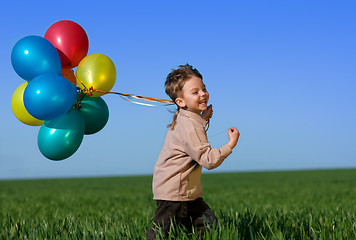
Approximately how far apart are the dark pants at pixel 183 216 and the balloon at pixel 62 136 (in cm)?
127

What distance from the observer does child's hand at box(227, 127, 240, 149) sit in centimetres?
341

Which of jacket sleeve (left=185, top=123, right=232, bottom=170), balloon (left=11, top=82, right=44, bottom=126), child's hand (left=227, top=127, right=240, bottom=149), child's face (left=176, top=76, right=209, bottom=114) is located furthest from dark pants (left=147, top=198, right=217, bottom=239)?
balloon (left=11, top=82, right=44, bottom=126)

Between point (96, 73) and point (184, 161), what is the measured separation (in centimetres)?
159

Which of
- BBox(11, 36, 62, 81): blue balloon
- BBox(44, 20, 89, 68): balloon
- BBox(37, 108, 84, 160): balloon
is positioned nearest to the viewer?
BBox(37, 108, 84, 160): balloon

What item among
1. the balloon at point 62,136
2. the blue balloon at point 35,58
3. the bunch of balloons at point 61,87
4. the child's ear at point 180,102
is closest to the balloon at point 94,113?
the bunch of balloons at point 61,87

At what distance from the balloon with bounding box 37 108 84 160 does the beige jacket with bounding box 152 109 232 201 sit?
1173 millimetres

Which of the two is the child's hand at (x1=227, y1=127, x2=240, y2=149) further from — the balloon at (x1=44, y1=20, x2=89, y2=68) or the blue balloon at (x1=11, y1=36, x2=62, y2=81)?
the balloon at (x1=44, y1=20, x2=89, y2=68)

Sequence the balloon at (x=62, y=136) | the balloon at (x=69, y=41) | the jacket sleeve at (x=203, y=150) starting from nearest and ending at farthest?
the jacket sleeve at (x=203, y=150), the balloon at (x=62, y=136), the balloon at (x=69, y=41)

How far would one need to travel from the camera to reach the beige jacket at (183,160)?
342 cm

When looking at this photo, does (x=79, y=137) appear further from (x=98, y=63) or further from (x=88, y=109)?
(x=98, y=63)

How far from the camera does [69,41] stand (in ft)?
15.7

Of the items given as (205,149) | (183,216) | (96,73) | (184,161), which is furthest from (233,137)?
(96,73)

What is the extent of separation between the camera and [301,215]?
5.74 meters

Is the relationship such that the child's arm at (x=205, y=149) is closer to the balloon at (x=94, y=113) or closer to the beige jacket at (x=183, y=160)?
the beige jacket at (x=183, y=160)
